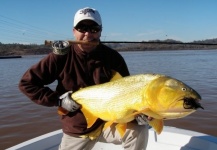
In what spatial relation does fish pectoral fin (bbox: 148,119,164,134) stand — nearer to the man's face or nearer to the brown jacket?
the brown jacket

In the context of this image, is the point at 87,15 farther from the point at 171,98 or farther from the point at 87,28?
the point at 171,98

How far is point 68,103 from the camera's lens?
363 cm

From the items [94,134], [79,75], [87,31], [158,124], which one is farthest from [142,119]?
[87,31]

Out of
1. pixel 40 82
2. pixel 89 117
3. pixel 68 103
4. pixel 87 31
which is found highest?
pixel 87 31

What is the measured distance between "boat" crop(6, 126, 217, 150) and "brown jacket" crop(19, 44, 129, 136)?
1.25 m

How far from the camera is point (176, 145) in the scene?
5.18m

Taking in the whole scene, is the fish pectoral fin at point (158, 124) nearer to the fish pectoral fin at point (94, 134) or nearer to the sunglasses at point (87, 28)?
the fish pectoral fin at point (94, 134)

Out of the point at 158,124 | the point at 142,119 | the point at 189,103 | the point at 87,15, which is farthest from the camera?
the point at 87,15

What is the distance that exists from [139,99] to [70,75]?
1.35 metres

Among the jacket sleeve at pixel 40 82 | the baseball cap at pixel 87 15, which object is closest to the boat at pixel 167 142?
the jacket sleeve at pixel 40 82

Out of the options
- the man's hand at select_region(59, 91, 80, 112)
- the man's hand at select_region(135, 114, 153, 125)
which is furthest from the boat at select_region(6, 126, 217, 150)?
the man's hand at select_region(135, 114, 153, 125)

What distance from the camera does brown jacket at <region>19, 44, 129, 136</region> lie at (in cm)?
389

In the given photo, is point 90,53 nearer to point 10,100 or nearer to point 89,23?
point 89,23

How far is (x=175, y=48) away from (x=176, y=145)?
120 meters
